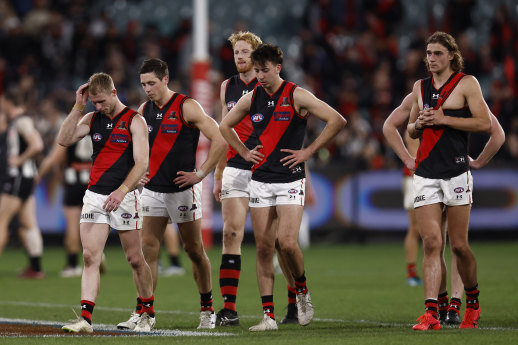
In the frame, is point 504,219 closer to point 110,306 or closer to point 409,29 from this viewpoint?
point 409,29

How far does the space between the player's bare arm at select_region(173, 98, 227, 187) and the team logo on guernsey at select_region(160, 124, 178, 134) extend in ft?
0.44

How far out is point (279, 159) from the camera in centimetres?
923

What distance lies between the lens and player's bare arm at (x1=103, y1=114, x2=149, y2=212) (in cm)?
873

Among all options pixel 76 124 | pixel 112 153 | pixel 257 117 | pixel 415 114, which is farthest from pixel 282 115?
pixel 76 124

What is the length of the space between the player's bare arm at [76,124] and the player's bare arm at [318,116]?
1831 mm

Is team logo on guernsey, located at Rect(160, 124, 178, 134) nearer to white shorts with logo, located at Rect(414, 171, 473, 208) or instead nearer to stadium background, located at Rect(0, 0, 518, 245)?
white shorts with logo, located at Rect(414, 171, 473, 208)

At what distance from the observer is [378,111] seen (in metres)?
23.7

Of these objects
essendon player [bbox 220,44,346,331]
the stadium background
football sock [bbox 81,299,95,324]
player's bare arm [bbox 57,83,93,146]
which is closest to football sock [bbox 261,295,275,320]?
essendon player [bbox 220,44,346,331]

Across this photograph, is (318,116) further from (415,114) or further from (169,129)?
(169,129)

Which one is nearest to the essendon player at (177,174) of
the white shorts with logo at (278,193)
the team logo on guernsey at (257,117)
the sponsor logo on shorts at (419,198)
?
the team logo on guernsey at (257,117)

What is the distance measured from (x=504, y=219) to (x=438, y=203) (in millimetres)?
13138

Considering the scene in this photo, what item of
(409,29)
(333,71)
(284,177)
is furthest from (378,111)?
(284,177)

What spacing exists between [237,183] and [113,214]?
1595mm

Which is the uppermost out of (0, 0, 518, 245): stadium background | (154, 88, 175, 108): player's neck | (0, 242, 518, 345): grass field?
(0, 0, 518, 245): stadium background
